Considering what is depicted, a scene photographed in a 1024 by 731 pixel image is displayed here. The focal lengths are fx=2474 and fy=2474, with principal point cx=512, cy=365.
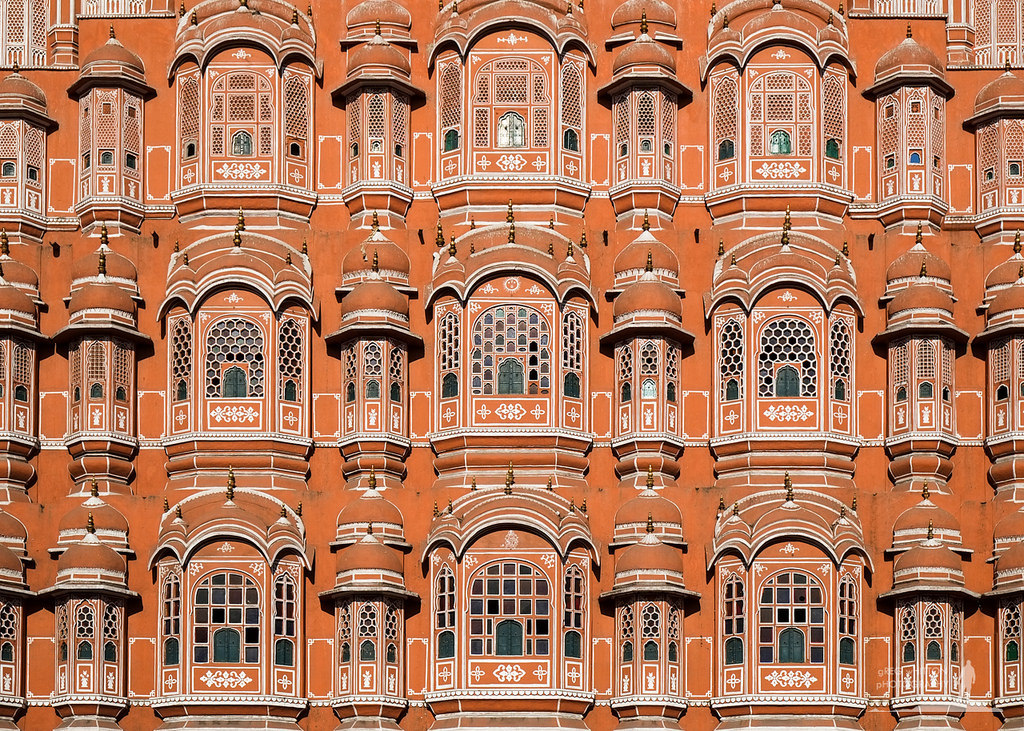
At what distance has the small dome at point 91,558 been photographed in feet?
165

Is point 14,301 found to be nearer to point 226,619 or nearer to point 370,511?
point 226,619

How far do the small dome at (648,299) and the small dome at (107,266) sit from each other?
1046 centimetres

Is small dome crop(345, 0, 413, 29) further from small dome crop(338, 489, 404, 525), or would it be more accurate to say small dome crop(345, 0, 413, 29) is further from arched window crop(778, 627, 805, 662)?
arched window crop(778, 627, 805, 662)

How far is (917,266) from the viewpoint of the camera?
2062 inches

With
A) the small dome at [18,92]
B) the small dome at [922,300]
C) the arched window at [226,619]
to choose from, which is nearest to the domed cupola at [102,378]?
the arched window at [226,619]

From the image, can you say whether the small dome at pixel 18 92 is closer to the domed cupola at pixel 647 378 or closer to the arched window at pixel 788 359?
the domed cupola at pixel 647 378

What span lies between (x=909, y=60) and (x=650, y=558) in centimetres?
1243

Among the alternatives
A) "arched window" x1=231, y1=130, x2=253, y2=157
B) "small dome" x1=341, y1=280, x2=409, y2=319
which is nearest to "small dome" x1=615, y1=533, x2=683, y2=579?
"small dome" x1=341, y1=280, x2=409, y2=319

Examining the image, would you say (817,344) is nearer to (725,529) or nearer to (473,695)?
(725,529)

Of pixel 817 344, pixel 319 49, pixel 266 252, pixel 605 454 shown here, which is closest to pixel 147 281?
pixel 266 252

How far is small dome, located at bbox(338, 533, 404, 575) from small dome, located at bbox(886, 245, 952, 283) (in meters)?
12.2

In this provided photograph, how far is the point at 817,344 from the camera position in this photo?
51.8 meters

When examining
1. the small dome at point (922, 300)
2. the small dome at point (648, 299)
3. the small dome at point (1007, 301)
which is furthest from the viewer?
the small dome at point (1007, 301)

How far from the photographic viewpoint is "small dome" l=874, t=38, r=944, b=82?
175 feet
